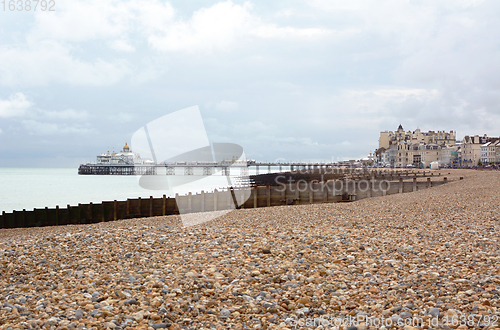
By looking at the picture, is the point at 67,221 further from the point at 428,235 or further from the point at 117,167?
the point at 117,167

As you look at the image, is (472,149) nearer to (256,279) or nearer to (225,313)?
(256,279)

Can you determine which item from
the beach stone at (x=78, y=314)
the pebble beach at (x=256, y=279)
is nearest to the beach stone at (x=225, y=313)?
the pebble beach at (x=256, y=279)

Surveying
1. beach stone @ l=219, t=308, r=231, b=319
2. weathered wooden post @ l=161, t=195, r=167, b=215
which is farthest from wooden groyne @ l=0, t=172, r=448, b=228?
beach stone @ l=219, t=308, r=231, b=319

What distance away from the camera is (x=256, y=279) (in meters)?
5.58

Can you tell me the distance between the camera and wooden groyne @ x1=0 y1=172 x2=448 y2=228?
18.5 m

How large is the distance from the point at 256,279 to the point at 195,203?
14.0 metres

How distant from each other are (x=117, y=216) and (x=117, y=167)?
15877cm

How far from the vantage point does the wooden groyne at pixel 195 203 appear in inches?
730

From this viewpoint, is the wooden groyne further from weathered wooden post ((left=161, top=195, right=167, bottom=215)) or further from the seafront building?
the seafront building

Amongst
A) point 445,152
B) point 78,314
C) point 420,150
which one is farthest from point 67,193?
point 445,152

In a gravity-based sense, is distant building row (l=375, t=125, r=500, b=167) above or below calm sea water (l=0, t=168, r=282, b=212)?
above

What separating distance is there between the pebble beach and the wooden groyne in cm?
945

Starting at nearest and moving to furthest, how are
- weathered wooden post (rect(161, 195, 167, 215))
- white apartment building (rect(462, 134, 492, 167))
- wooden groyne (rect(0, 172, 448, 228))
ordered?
weathered wooden post (rect(161, 195, 167, 215)) → wooden groyne (rect(0, 172, 448, 228)) → white apartment building (rect(462, 134, 492, 167))

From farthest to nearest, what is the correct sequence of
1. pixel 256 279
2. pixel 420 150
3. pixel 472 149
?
pixel 420 150 < pixel 472 149 < pixel 256 279
